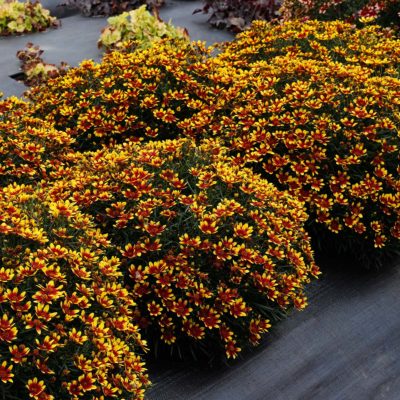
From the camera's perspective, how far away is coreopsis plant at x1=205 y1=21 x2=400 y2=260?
3.73 meters

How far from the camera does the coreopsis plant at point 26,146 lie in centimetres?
364

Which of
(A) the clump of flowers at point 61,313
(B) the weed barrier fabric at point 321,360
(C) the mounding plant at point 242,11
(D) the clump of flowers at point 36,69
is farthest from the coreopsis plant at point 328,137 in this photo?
(C) the mounding plant at point 242,11

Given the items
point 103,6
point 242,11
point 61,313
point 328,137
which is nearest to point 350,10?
point 242,11

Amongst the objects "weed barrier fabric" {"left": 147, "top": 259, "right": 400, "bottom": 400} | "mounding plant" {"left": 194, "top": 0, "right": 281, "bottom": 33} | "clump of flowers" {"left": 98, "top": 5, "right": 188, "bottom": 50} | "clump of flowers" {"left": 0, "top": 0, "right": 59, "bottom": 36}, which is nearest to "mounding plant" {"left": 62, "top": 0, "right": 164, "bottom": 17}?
"clump of flowers" {"left": 0, "top": 0, "right": 59, "bottom": 36}

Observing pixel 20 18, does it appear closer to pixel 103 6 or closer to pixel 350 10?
pixel 103 6

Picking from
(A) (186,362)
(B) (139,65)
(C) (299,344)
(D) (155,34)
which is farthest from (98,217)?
(D) (155,34)

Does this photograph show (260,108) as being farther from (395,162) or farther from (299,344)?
(299,344)

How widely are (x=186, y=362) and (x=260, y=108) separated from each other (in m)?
1.51

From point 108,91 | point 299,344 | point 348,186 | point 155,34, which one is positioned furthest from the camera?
point 155,34

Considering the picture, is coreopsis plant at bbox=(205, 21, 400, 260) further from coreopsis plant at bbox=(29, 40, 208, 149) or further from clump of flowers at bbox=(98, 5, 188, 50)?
clump of flowers at bbox=(98, 5, 188, 50)

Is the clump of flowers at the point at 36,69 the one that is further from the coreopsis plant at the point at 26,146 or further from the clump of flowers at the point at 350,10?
the clump of flowers at the point at 350,10

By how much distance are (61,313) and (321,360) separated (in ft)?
4.67

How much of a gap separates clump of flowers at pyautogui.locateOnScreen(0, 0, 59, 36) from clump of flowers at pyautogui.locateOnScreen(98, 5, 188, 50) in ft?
4.08

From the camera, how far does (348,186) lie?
3740 mm
